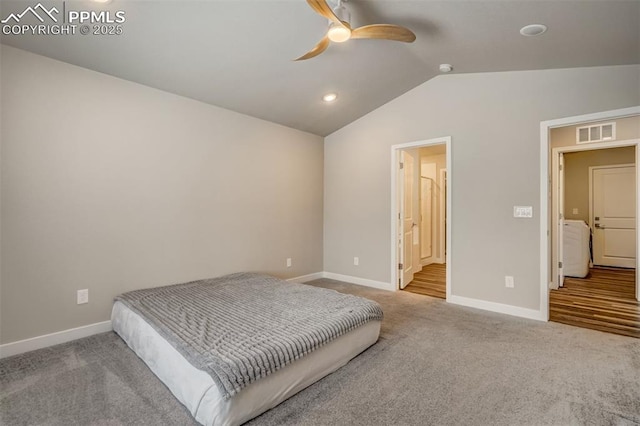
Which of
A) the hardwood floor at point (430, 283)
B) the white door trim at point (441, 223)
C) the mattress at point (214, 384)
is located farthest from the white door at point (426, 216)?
the mattress at point (214, 384)

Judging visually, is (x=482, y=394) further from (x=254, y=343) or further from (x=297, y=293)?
(x=297, y=293)

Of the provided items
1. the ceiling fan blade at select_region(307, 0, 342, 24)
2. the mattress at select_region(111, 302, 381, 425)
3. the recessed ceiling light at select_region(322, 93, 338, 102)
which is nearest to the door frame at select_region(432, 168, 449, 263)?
the recessed ceiling light at select_region(322, 93, 338, 102)

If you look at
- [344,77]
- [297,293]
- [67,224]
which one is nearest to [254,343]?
[297,293]

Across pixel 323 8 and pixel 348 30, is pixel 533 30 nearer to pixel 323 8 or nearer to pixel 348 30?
pixel 348 30

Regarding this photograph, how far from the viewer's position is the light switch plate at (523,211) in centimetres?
330

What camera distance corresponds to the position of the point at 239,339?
193cm

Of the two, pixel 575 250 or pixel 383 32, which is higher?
pixel 383 32

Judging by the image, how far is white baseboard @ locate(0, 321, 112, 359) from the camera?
2.39 m

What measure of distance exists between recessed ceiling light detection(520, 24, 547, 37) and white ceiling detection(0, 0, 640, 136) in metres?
0.05

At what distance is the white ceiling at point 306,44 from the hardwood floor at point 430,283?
2931mm

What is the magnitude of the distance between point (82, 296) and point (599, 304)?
574 cm

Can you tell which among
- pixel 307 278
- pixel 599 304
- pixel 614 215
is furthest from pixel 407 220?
pixel 614 215

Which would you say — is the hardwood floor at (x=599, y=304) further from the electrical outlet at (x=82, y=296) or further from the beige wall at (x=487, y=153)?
the electrical outlet at (x=82, y=296)

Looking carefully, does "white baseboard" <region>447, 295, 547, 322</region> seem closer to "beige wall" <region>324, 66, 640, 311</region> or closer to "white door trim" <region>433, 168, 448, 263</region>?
"beige wall" <region>324, 66, 640, 311</region>
